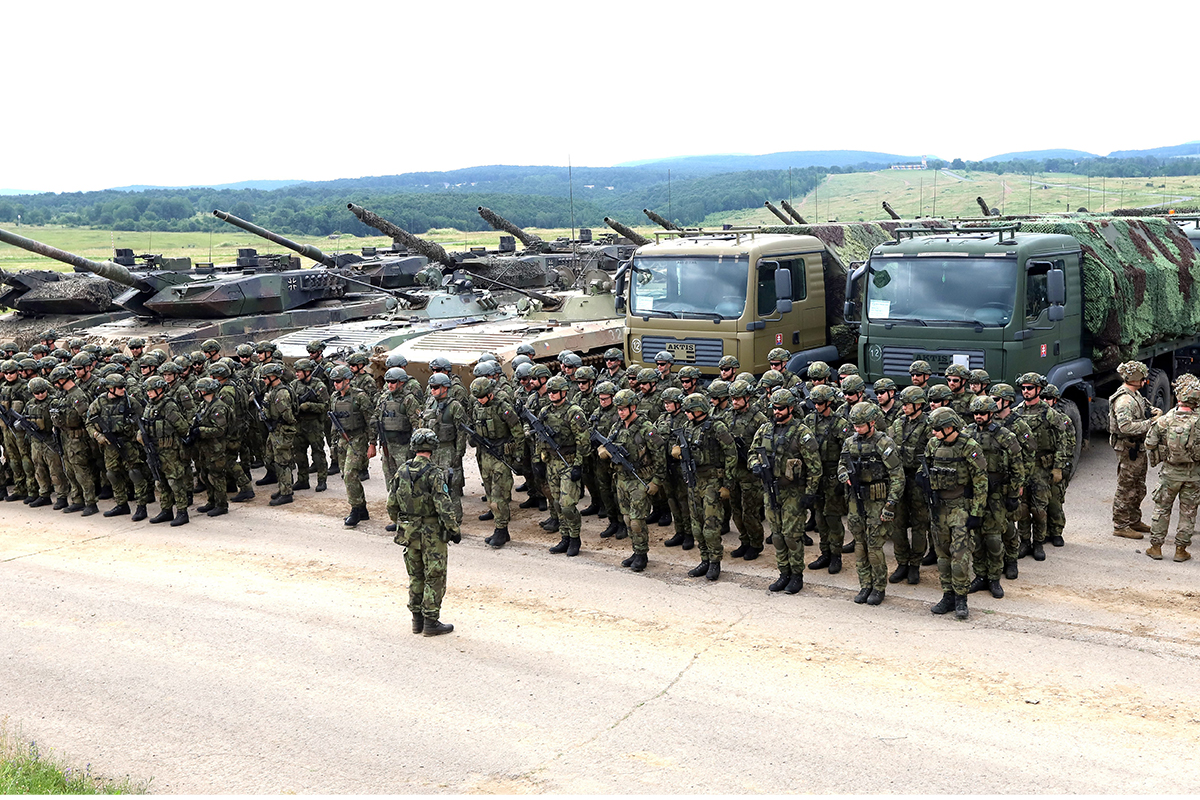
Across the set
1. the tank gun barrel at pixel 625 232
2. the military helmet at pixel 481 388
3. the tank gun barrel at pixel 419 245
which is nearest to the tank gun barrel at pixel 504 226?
the tank gun barrel at pixel 419 245

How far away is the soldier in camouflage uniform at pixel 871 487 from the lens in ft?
29.3

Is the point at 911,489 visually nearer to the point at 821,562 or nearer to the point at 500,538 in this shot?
the point at 821,562

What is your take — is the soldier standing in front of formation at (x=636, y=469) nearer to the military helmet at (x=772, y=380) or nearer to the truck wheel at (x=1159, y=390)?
the military helmet at (x=772, y=380)

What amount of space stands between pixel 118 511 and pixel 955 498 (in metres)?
9.34

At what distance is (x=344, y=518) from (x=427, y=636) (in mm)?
4133

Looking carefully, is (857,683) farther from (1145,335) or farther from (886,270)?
(1145,335)

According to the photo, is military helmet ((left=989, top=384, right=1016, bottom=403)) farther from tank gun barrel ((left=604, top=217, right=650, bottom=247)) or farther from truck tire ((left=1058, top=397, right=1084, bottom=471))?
tank gun barrel ((left=604, top=217, right=650, bottom=247))

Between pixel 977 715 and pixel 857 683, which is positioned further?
pixel 857 683

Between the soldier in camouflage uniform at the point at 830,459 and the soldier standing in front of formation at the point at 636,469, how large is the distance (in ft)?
4.68

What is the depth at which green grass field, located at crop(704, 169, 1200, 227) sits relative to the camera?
5369 centimetres

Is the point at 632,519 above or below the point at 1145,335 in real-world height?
below

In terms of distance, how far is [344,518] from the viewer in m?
12.5

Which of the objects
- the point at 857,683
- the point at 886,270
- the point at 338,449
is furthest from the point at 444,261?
the point at 857,683

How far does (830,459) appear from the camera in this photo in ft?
32.1
